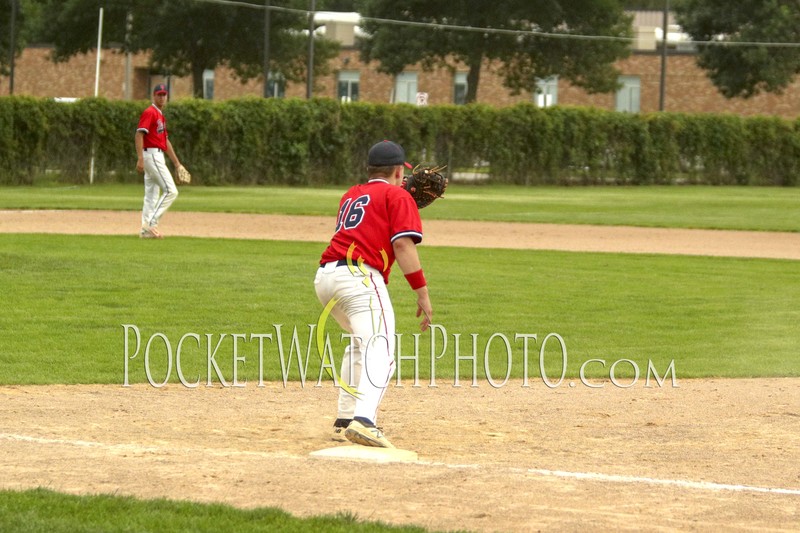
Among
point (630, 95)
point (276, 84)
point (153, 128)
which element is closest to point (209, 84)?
point (276, 84)

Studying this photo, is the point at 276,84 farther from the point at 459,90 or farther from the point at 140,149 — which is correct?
the point at 140,149

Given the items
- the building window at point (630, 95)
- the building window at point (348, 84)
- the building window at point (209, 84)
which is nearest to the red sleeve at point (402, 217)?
the building window at point (630, 95)

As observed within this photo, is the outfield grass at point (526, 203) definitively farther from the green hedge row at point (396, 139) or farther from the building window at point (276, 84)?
the building window at point (276, 84)

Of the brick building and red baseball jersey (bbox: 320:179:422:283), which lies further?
the brick building

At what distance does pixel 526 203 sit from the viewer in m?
32.1

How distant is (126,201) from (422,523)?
2419 cm

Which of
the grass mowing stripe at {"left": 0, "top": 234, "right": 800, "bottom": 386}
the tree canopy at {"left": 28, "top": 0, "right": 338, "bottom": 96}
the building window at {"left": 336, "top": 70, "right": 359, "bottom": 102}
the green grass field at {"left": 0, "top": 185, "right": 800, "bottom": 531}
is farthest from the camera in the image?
the building window at {"left": 336, "top": 70, "right": 359, "bottom": 102}

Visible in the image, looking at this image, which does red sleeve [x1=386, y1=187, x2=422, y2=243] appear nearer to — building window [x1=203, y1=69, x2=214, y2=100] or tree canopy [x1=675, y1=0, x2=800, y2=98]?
tree canopy [x1=675, y1=0, x2=800, y2=98]

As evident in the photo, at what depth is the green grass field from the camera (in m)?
8.98

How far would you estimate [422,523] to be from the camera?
5285mm

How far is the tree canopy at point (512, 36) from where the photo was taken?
5972 centimetres

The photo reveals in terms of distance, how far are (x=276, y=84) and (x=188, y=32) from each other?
1182 cm

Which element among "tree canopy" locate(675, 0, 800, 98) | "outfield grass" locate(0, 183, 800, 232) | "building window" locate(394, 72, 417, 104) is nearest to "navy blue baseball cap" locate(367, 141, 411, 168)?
"outfield grass" locate(0, 183, 800, 232)

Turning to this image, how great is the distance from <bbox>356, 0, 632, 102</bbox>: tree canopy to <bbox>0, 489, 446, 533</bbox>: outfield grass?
5499 centimetres
